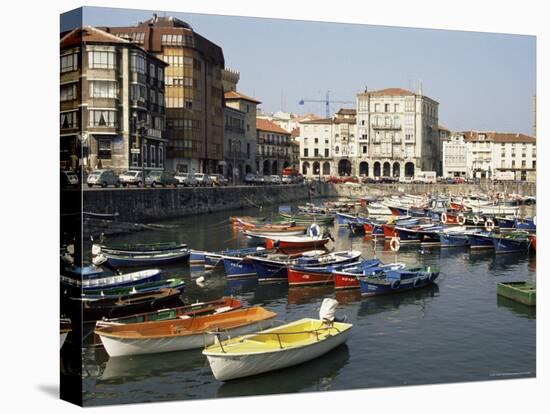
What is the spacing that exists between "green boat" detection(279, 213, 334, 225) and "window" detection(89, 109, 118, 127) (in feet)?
78.8

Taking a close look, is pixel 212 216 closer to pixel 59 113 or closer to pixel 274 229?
pixel 274 229

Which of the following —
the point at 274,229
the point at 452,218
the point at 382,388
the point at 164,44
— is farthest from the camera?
the point at 452,218

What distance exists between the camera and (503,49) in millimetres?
14422

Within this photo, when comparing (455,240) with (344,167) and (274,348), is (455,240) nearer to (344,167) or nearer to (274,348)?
(344,167)

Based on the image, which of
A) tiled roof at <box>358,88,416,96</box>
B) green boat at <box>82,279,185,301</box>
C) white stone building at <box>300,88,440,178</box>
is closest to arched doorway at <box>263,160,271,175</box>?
white stone building at <box>300,88,440,178</box>

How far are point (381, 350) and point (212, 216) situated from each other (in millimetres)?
24596

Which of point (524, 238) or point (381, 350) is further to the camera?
point (524, 238)

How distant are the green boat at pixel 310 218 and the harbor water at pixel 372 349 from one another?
17.3m

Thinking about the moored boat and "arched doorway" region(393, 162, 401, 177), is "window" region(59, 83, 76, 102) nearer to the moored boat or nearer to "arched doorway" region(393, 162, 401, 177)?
the moored boat

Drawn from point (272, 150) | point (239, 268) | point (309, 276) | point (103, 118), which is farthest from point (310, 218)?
point (103, 118)

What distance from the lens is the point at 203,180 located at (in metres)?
31.6

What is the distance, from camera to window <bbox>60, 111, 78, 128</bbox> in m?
11.1

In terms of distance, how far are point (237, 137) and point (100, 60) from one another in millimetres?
19452


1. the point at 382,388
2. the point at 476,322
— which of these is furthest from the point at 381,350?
the point at 476,322
